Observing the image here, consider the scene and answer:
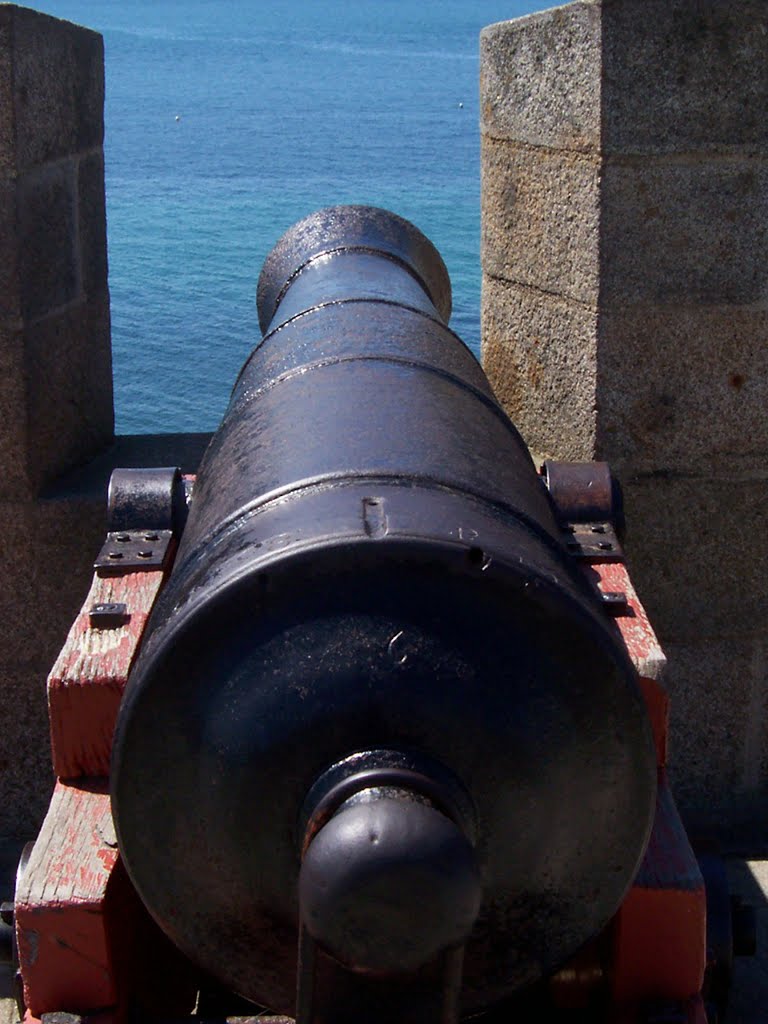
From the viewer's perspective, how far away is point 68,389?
354 centimetres

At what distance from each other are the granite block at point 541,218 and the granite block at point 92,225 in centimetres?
89

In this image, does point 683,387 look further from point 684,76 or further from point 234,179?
point 234,179

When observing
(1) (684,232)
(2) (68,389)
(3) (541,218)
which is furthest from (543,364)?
(2) (68,389)

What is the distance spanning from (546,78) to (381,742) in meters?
2.19

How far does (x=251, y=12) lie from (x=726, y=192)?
61.5 m

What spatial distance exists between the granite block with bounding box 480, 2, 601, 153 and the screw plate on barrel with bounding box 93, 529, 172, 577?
1.30m

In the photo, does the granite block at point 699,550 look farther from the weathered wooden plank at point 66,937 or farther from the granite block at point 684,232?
the weathered wooden plank at point 66,937

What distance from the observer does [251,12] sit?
202 feet

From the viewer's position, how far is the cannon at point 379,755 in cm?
143

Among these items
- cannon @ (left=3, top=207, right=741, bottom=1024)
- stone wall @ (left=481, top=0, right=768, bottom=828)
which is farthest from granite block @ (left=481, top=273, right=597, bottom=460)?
cannon @ (left=3, top=207, right=741, bottom=1024)

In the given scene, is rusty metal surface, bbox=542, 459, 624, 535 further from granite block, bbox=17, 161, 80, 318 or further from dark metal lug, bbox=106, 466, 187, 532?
granite block, bbox=17, 161, 80, 318

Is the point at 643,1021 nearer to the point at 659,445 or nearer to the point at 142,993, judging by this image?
the point at 142,993

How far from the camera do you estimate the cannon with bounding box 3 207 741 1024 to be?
1.43 metres

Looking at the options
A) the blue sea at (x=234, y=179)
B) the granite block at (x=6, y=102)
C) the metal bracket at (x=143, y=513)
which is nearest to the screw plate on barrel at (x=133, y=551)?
the metal bracket at (x=143, y=513)
